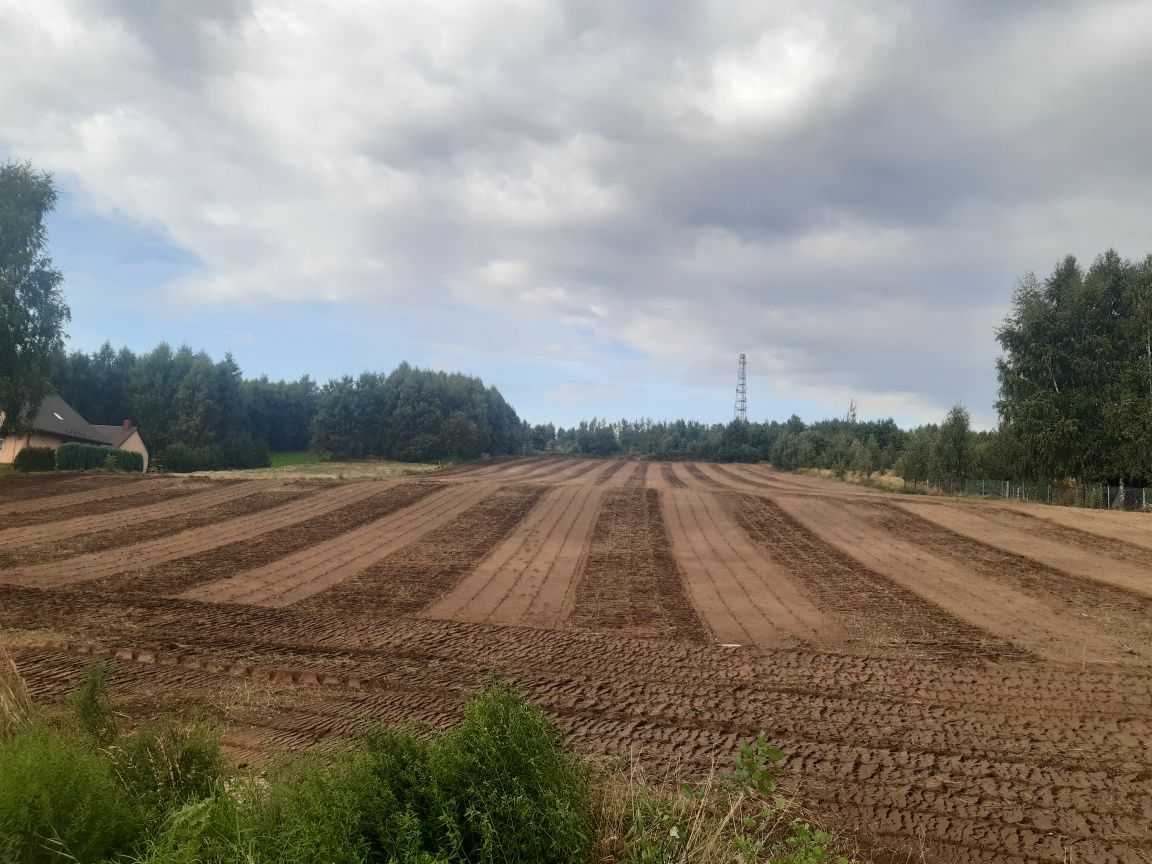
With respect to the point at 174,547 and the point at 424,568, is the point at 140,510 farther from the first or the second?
the point at 424,568

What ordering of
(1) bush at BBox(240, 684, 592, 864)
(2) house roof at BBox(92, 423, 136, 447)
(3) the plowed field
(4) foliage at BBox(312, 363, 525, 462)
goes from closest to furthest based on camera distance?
1. (1) bush at BBox(240, 684, 592, 864)
2. (3) the plowed field
3. (2) house roof at BBox(92, 423, 136, 447)
4. (4) foliage at BBox(312, 363, 525, 462)

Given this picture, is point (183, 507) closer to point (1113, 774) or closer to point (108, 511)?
point (108, 511)

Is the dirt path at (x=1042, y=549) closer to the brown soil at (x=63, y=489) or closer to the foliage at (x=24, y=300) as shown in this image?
the brown soil at (x=63, y=489)

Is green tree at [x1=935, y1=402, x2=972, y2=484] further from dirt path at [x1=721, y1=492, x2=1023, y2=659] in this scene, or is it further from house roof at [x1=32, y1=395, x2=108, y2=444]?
house roof at [x1=32, y1=395, x2=108, y2=444]

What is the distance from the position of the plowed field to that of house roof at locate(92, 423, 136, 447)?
3051 cm

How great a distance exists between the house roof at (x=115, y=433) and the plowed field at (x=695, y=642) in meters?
30.5

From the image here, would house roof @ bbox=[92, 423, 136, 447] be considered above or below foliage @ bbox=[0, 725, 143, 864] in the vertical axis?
above

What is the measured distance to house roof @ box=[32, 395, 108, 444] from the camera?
38.5 meters

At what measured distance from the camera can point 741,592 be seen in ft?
44.8

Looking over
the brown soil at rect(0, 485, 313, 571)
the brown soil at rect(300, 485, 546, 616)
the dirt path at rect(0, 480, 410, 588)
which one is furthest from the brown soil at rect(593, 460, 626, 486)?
the brown soil at rect(0, 485, 313, 571)

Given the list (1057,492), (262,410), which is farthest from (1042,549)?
(262,410)

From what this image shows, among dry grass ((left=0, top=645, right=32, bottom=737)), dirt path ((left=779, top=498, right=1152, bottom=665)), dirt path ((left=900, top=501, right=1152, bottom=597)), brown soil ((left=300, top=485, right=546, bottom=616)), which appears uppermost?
dry grass ((left=0, top=645, right=32, bottom=737))

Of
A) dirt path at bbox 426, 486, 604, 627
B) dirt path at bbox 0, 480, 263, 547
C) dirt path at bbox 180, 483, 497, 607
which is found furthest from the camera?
dirt path at bbox 0, 480, 263, 547

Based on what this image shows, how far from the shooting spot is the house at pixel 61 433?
34094mm
